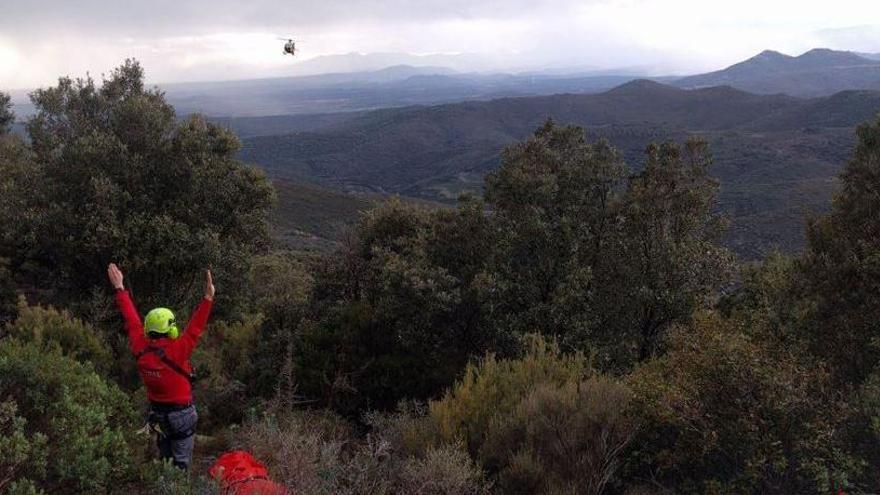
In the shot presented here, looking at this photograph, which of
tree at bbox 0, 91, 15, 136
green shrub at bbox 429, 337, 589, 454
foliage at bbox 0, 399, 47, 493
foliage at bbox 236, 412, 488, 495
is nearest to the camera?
foliage at bbox 0, 399, 47, 493

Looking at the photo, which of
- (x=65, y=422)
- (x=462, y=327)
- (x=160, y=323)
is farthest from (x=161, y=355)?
(x=462, y=327)

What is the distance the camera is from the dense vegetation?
605cm

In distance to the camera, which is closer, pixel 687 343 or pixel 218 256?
pixel 687 343

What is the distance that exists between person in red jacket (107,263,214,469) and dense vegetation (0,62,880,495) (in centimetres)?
37

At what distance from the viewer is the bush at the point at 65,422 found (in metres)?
5.41

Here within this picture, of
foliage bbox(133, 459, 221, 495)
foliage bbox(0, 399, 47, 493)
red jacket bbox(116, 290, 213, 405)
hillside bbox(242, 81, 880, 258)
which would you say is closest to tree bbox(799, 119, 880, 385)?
foliage bbox(133, 459, 221, 495)

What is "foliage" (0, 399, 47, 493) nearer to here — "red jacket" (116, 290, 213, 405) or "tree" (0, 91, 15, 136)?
"red jacket" (116, 290, 213, 405)

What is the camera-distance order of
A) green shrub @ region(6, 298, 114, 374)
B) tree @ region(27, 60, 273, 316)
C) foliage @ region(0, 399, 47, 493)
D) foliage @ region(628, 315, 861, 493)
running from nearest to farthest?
foliage @ region(0, 399, 47, 493) → foliage @ region(628, 315, 861, 493) → green shrub @ region(6, 298, 114, 374) → tree @ region(27, 60, 273, 316)

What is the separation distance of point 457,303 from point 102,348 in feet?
21.0

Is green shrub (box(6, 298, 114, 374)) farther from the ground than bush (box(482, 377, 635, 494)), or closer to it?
farther from the ground

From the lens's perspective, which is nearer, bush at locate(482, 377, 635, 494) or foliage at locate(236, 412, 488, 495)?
foliage at locate(236, 412, 488, 495)

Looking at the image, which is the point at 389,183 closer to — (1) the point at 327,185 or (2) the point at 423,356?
(1) the point at 327,185

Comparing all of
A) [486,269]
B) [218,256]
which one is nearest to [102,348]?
[218,256]

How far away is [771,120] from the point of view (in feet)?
555
